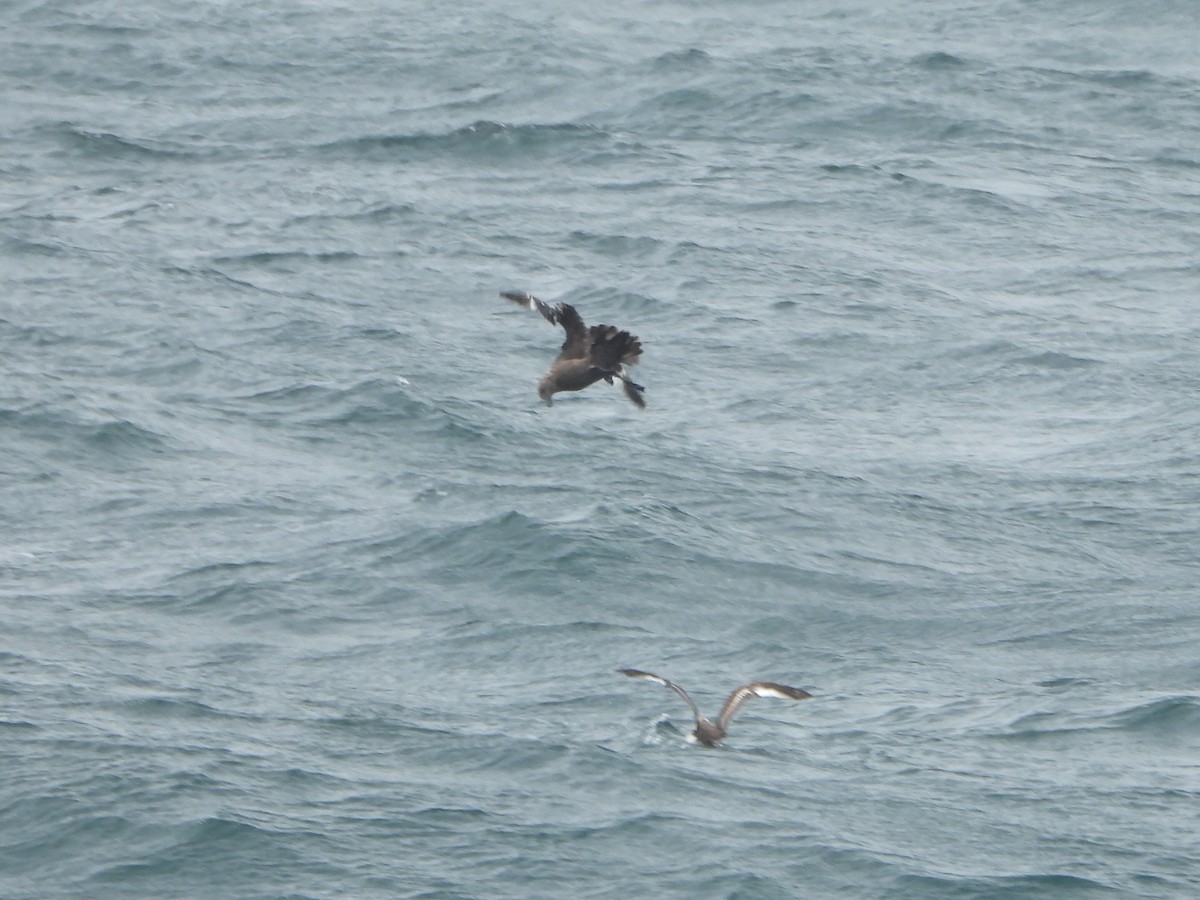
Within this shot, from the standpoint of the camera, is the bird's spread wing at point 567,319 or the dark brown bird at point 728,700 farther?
the bird's spread wing at point 567,319

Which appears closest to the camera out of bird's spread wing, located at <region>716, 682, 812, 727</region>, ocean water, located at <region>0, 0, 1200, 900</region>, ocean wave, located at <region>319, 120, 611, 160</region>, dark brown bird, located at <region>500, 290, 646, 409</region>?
bird's spread wing, located at <region>716, 682, 812, 727</region>

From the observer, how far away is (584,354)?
1781 centimetres

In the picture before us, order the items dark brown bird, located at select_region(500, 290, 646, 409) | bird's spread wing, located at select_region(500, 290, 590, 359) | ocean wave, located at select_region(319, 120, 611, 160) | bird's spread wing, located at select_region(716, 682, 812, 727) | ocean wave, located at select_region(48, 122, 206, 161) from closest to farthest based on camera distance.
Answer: bird's spread wing, located at select_region(716, 682, 812, 727) < dark brown bird, located at select_region(500, 290, 646, 409) < bird's spread wing, located at select_region(500, 290, 590, 359) < ocean wave, located at select_region(48, 122, 206, 161) < ocean wave, located at select_region(319, 120, 611, 160)

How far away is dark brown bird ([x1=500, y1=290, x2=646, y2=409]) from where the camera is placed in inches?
680

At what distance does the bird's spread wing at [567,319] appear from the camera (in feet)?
57.4

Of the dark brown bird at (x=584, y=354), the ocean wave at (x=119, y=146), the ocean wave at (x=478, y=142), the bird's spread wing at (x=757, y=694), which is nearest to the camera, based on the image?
the bird's spread wing at (x=757, y=694)

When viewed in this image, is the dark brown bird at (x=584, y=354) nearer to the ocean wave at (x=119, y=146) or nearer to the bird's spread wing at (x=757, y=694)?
the bird's spread wing at (x=757, y=694)

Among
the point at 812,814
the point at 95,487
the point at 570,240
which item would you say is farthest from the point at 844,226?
the point at 812,814

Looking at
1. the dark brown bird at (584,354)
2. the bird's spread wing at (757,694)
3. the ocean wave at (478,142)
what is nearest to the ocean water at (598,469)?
the ocean wave at (478,142)

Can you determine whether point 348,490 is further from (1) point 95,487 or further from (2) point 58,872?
(2) point 58,872

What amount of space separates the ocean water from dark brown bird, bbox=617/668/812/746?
2.06 ft

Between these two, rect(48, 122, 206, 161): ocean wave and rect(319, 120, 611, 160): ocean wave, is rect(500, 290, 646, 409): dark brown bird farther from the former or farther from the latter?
rect(48, 122, 206, 161): ocean wave

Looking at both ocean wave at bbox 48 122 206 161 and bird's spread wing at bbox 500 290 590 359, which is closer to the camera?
bird's spread wing at bbox 500 290 590 359

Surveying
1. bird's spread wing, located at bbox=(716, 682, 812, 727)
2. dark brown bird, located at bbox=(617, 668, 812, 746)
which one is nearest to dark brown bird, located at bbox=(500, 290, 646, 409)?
dark brown bird, located at bbox=(617, 668, 812, 746)
